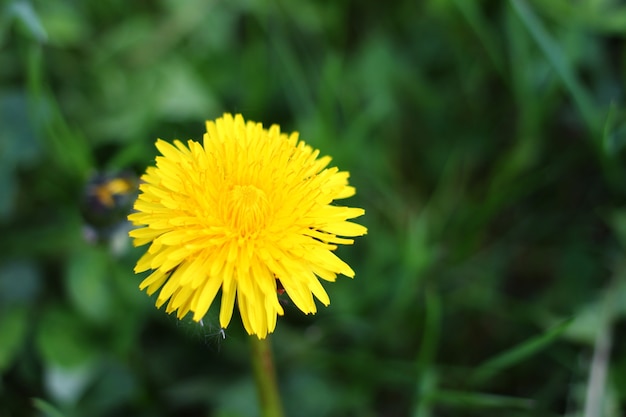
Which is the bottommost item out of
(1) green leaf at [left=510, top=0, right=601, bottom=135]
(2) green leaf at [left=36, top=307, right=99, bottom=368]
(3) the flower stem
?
(3) the flower stem

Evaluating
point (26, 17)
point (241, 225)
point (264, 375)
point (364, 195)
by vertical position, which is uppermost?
point (364, 195)

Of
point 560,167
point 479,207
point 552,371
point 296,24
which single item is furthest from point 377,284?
point 296,24

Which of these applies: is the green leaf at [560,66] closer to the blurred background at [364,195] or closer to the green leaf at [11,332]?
the blurred background at [364,195]

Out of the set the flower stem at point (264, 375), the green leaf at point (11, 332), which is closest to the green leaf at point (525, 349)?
the flower stem at point (264, 375)

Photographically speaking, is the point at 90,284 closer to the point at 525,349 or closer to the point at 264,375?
the point at 264,375

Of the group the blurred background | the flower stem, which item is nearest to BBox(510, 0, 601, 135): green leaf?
the blurred background

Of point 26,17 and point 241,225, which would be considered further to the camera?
point 26,17

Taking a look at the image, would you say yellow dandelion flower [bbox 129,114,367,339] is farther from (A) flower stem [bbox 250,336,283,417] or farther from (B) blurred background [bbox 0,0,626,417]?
(B) blurred background [bbox 0,0,626,417]

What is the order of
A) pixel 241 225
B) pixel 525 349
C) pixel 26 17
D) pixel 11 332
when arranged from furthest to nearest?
pixel 11 332 < pixel 26 17 < pixel 525 349 < pixel 241 225

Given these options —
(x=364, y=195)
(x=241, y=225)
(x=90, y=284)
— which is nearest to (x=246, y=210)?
(x=241, y=225)
